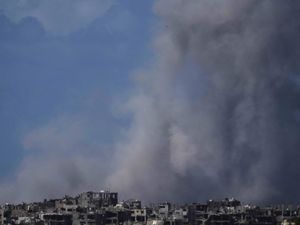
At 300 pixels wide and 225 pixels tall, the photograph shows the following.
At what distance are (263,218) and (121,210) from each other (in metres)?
15.6

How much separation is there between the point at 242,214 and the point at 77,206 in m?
20.7

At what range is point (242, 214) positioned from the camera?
12225 cm

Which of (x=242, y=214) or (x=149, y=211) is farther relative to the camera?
(x=149, y=211)

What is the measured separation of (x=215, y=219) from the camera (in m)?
121

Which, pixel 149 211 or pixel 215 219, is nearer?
pixel 215 219

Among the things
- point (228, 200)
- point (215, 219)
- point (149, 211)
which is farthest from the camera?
point (228, 200)

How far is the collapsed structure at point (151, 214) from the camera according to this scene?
12156cm

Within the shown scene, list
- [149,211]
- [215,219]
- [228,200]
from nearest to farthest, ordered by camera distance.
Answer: [215,219]
[149,211]
[228,200]

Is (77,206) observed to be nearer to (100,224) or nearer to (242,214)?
(100,224)

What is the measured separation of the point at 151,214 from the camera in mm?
129625

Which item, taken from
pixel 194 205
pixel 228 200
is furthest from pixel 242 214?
pixel 228 200

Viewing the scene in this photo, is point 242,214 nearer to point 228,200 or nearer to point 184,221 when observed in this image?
point 184,221

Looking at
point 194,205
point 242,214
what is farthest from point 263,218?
point 194,205

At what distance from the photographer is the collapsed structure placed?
399ft
